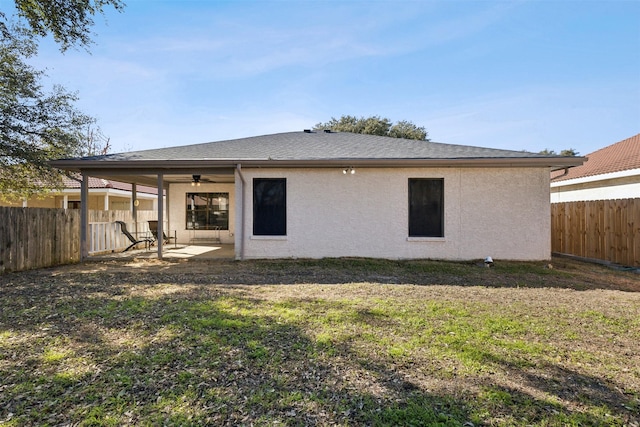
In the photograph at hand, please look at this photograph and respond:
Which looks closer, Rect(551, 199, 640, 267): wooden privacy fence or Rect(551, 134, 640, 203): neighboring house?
Rect(551, 199, 640, 267): wooden privacy fence

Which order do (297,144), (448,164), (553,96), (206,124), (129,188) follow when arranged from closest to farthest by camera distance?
(448,164) < (297,144) < (553,96) < (129,188) < (206,124)

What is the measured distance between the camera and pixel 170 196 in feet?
47.7

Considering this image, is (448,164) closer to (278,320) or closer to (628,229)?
A: (628,229)

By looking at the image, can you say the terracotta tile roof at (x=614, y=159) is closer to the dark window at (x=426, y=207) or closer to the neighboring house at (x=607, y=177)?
the neighboring house at (x=607, y=177)

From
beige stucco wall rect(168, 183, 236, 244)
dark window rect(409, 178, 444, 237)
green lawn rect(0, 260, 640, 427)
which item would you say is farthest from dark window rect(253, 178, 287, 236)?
beige stucco wall rect(168, 183, 236, 244)

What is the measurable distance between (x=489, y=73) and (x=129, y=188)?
1881 centimetres

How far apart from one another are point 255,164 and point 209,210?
6.41 m

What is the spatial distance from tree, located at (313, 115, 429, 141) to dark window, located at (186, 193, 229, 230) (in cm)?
2021

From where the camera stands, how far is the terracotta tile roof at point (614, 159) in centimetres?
1137

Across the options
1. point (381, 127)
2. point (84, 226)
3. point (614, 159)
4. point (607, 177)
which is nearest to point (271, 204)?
point (84, 226)

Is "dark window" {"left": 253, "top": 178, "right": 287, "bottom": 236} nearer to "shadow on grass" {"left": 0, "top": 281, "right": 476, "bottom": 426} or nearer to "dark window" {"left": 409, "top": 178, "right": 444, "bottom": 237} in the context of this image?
"dark window" {"left": 409, "top": 178, "right": 444, "bottom": 237}

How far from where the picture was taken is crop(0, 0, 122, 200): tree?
8250 millimetres

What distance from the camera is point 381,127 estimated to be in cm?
3212

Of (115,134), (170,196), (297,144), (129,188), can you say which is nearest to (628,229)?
(297,144)
